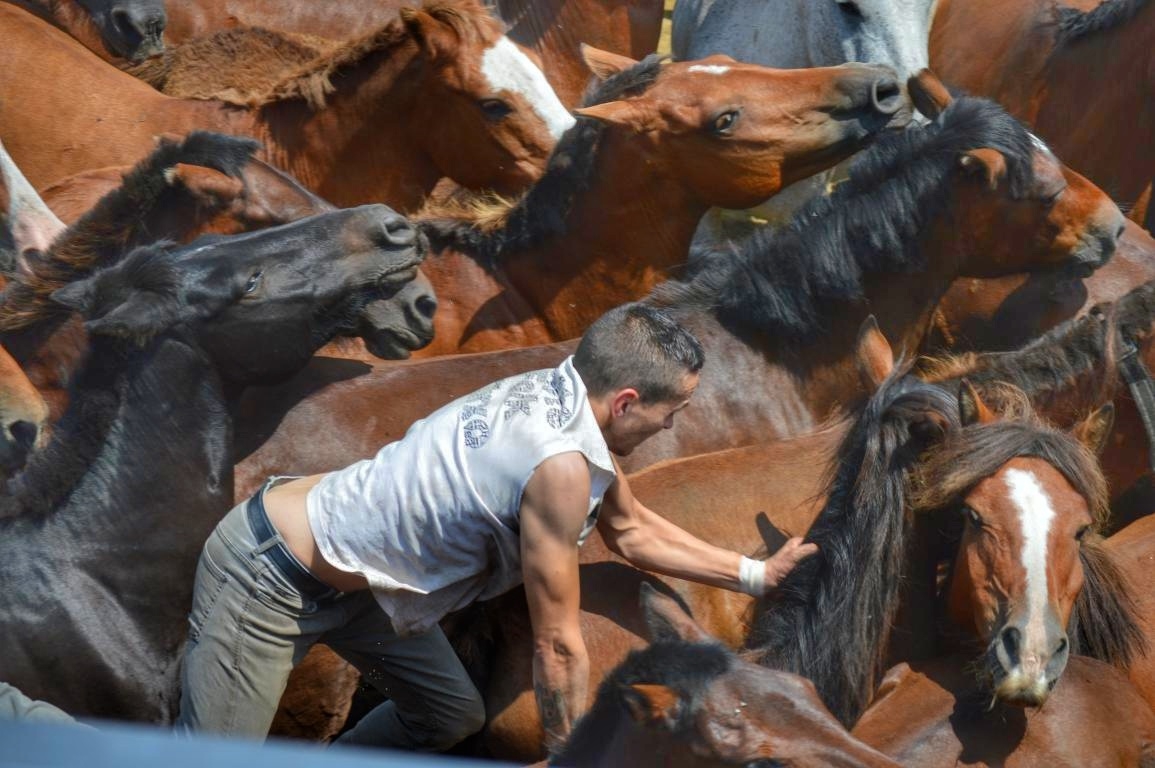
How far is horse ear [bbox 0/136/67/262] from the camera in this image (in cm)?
424

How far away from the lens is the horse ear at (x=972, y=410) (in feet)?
10.3

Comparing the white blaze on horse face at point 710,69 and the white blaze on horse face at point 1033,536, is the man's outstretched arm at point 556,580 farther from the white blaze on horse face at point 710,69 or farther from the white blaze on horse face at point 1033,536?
the white blaze on horse face at point 710,69

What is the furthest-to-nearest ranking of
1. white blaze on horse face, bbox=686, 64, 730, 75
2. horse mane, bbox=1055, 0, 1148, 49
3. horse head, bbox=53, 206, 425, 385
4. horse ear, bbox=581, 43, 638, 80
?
1. horse mane, bbox=1055, 0, 1148, 49
2. horse ear, bbox=581, 43, 638, 80
3. white blaze on horse face, bbox=686, 64, 730, 75
4. horse head, bbox=53, 206, 425, 385

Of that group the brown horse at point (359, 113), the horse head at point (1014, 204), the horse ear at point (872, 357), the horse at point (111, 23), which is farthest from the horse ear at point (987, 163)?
the horse at point (111, 23)

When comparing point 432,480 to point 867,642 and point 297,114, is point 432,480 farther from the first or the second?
point 297,114

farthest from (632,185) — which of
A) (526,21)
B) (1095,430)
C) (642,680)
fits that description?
(526,21)

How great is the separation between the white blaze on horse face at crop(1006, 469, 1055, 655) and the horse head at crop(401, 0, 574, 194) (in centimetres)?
258

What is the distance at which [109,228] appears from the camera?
396 centimetres

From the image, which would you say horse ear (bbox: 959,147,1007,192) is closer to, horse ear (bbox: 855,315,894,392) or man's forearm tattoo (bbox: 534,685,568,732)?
horse ear (bbox: 855,315,894,392)

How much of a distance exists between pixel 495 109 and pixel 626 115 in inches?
29.2

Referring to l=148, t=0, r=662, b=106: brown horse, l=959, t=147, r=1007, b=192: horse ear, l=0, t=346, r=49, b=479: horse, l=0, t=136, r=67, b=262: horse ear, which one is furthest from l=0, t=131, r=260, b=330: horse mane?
l=148, t=0, r=662, b=106: brown horse

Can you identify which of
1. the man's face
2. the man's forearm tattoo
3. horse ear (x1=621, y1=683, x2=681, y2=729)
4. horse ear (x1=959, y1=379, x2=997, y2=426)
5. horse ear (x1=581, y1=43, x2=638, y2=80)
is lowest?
the man's forearm tattoo

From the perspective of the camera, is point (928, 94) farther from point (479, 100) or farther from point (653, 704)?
point (653, 704)

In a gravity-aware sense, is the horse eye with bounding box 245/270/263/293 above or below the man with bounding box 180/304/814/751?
above
